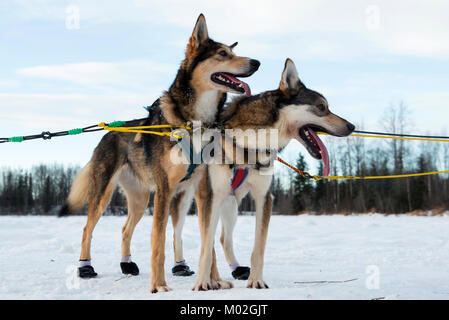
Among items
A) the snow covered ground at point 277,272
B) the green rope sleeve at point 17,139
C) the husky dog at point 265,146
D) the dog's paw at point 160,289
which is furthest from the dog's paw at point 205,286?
the green rope sleeve at point 17,139

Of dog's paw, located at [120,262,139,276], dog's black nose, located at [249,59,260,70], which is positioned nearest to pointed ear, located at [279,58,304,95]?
dog's black nose, located at [249,59,260,70]

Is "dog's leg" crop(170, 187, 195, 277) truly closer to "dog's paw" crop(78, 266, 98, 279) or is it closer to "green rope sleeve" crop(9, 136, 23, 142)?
"dog's paw" crop(78, 266, 98, 279)

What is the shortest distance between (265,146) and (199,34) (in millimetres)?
1378

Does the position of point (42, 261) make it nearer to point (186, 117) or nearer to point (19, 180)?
point (186, 117)

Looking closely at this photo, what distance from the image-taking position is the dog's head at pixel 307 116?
4180 mm

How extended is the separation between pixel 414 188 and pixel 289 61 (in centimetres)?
3845

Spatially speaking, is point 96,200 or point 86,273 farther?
point 96,200

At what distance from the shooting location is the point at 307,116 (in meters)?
4.18

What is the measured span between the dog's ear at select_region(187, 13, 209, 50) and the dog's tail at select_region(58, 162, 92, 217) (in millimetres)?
2836

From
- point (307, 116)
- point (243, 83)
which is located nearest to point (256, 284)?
point (307, 116)

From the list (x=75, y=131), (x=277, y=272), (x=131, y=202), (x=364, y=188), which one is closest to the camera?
(x=75, y=131)

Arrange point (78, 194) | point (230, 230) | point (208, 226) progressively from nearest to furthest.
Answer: point (208, 226), point (230, 230), point (78, 194)

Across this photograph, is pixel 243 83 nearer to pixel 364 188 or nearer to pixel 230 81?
pixel 230 81
